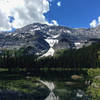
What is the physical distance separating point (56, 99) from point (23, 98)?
7.57m

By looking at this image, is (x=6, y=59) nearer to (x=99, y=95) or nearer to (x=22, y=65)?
(x=22, y=65)

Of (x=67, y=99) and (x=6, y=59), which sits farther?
(x=6, y=59)

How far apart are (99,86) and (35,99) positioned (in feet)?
68.9

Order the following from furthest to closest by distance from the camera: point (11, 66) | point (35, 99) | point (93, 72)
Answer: point (11, 66) → point (93, 72) → point (35, 99)

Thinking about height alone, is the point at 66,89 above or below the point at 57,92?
above

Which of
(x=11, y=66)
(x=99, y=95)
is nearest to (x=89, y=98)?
(x=99, y=95)

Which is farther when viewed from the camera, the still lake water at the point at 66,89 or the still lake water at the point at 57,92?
the still lake water at the point at 66,89

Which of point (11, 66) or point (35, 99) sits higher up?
point (11, 66)

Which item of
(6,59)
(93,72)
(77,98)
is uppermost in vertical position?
(6,59)

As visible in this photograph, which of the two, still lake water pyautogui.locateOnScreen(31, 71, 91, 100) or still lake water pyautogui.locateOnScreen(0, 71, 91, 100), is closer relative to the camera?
still lake water pyautogui.locateOnScreen(0, 71, 91, 100)

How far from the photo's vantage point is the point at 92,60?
194625 mm

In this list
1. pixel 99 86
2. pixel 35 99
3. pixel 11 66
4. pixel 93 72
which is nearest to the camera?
pixel 35 99

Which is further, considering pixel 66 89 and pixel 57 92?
pixel 66 89

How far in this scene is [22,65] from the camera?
195750mm
